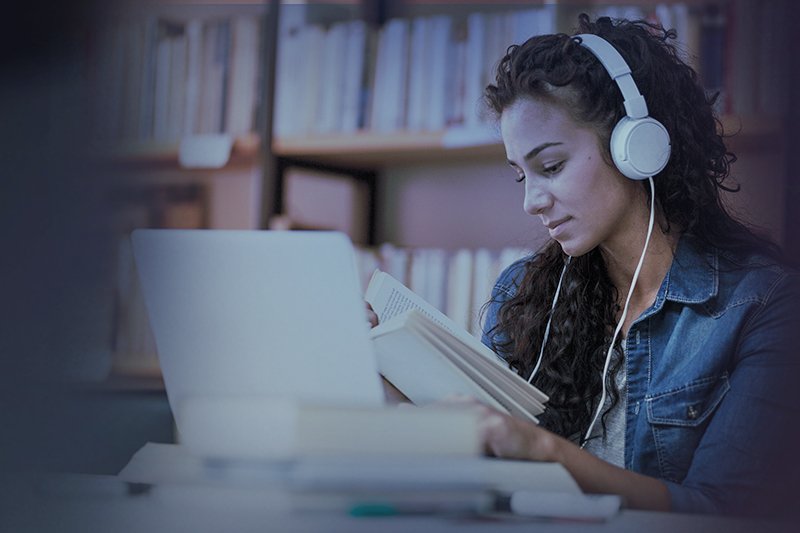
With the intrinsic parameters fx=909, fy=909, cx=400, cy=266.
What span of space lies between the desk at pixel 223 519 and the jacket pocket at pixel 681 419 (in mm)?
440

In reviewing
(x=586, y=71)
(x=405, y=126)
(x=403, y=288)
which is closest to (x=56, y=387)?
(x=403, y=288)

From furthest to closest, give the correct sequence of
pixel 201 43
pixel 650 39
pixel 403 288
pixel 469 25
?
pixel 201 43
pixel 469 25
pixel 650 39
pixel 403 288

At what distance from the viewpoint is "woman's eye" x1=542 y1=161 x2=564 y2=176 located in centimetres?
112

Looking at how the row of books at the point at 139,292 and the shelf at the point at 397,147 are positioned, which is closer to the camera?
the shelf at the point at 397,147

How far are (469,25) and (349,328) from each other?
4.71 ft

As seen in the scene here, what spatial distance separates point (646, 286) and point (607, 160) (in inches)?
7.6

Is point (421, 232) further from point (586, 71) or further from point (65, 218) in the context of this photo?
point (65, 218)

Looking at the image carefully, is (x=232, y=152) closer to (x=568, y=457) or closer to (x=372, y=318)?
(x=372, y=318)

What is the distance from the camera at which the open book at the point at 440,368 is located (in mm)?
765

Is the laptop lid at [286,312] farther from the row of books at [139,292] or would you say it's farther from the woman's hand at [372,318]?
the row of books at [139,292]

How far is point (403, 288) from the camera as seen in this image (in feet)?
3.54

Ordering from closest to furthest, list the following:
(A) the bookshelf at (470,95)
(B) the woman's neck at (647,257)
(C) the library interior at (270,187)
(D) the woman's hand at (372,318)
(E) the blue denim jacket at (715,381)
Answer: (C) the library interior at (270,187) → (E) the blue denim jacket at (715,381) → (D) the woman's hand at (372,318) → (B) the woman's neck at (647,257) → (A) the bookshelf at (470,95)

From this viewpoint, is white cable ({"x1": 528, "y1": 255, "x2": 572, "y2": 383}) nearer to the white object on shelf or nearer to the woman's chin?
the woman's chin

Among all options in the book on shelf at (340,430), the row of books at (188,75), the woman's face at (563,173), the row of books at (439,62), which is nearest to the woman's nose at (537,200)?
the woman's face at (563,173)
